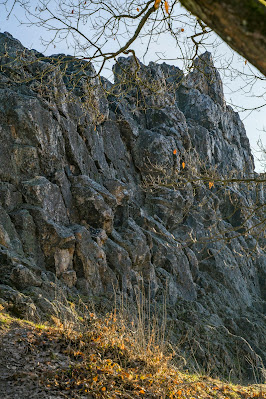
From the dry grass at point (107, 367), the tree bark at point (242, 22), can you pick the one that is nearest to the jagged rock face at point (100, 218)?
the dry grass at point (107, 367)

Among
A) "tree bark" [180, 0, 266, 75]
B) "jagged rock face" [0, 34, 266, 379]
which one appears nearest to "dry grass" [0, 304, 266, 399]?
"jagged rock face" [0, 34, 266, 379]

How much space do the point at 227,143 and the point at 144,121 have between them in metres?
13.7

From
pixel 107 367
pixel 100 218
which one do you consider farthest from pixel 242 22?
pixel 100 218

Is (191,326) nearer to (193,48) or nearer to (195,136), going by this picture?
(193,48)

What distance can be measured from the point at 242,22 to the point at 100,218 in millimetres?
14076

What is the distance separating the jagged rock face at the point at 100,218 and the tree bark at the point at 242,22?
439cm

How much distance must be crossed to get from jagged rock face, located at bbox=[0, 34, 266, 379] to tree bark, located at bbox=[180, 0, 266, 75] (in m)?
4.39

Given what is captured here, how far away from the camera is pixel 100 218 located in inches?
609

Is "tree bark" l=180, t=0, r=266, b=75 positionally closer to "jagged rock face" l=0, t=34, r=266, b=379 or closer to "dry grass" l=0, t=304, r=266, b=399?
"dry grass" l=0, t=304, r=266, b=399

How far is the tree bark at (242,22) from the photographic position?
1.58 m

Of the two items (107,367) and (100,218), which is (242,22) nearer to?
(107,367)

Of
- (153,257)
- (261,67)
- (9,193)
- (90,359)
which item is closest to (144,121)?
(153,257)

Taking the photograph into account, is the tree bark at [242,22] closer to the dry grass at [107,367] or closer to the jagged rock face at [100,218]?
the dry grass at [107,367]

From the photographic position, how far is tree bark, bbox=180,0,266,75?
158cm
